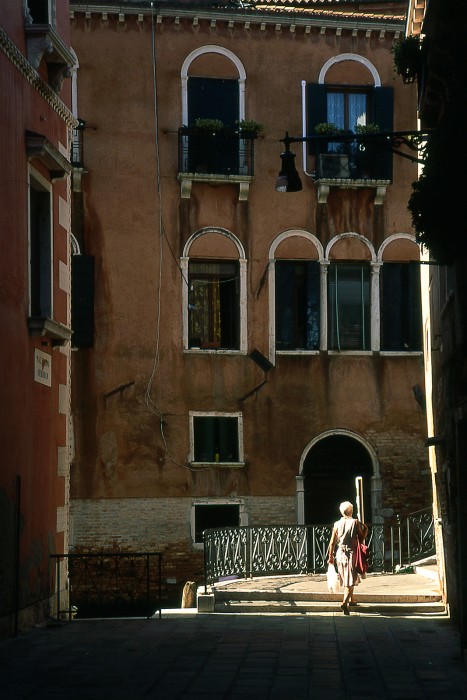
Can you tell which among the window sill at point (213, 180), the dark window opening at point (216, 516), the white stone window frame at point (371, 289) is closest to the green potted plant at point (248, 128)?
the window sill at point (213, 180)

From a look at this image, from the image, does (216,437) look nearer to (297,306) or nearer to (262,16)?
(297,306)

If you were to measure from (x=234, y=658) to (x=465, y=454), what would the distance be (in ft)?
10.2

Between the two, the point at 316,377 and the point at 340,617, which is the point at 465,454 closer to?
the point at 340,617

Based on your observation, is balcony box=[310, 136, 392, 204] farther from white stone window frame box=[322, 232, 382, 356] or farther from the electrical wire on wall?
the electrical wire on wall

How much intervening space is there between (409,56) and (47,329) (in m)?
5.26

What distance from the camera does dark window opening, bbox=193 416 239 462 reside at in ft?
83.3

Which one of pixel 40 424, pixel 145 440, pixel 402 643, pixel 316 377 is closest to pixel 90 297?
pixel 145 440

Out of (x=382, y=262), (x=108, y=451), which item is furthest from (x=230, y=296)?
(x=108, y=451)

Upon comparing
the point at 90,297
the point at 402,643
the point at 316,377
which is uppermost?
the point at 90,297

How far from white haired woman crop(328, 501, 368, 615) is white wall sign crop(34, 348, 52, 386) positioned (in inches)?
176

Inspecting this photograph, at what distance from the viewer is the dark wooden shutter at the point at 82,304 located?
25.0 meters

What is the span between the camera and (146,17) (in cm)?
2597

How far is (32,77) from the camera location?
1536 cm

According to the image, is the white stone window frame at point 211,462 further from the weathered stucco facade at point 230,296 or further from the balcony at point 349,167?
the balcony at point 349,167
